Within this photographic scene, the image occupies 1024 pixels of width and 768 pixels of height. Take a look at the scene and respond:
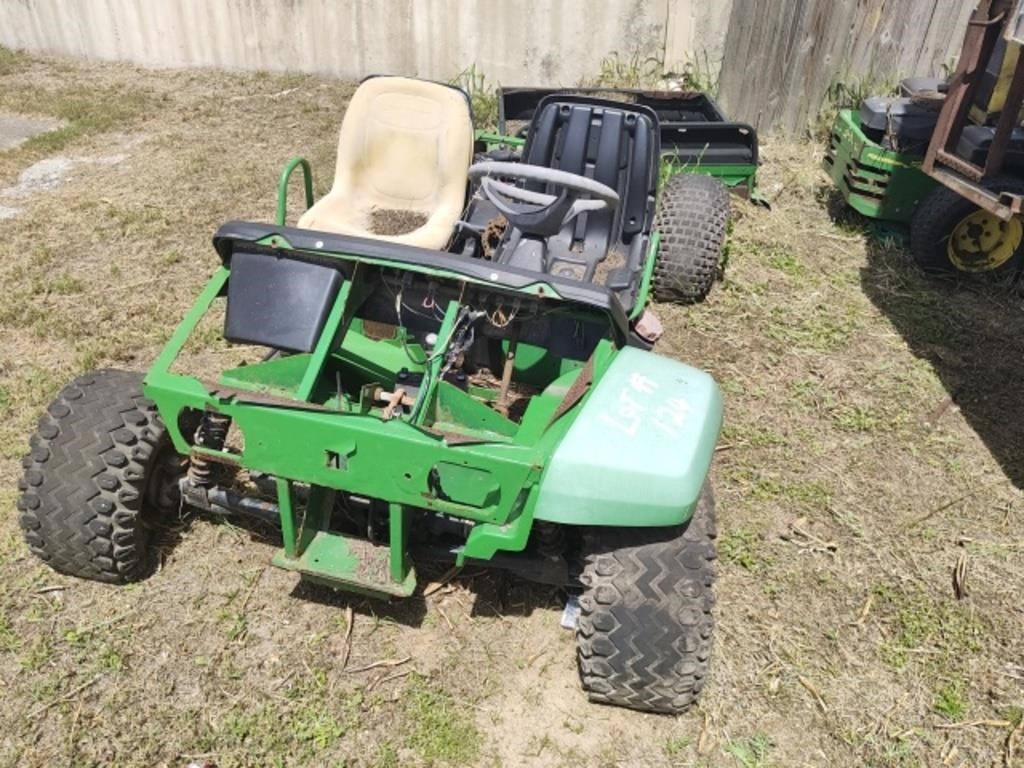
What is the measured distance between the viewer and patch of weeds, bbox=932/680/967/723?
253 centimetres

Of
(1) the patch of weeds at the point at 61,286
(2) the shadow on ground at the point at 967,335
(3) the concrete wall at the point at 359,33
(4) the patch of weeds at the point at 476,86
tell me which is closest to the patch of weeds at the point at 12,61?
Result: (3) the concrete wall at the point at 359,33

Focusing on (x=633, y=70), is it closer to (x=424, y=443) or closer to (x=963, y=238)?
(x=963, y=238)

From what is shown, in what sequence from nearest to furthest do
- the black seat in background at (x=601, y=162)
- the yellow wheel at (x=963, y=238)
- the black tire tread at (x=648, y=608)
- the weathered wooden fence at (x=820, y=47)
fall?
the black tire tread at (x=648, y=608) → the black seat in background at (x=601, y=162) → the yellow wheel at (x=963, y=238) → the weathered wooden fence at (x=820, y=47)

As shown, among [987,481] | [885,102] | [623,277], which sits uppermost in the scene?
[885,102]

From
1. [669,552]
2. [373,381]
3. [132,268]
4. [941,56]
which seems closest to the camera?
[669,552]

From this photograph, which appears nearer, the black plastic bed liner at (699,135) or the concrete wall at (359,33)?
the black plastic bed liner at (699,135)

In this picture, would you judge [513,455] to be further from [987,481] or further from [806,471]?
[987,481]

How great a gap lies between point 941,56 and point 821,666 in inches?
214

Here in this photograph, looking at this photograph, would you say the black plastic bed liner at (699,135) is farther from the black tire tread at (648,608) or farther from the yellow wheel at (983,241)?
the black tire tread at (648,608)

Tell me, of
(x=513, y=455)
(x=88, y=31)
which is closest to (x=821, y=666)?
(x=513, y=455)

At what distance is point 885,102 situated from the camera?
5.10 meters

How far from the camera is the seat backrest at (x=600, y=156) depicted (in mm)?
3973

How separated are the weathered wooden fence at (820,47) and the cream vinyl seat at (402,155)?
3553mm

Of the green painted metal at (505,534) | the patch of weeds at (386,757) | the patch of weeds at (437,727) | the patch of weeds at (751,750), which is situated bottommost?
the patch of weeds at (751,750)
